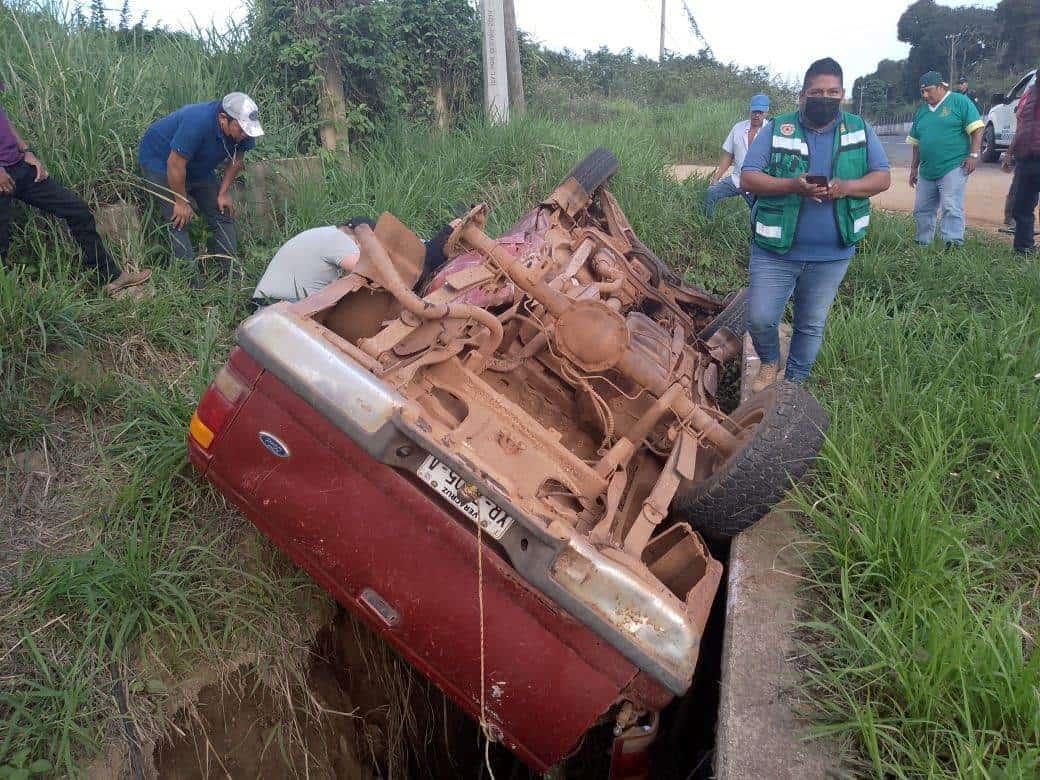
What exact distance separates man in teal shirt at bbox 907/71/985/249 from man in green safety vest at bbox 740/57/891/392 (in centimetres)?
300

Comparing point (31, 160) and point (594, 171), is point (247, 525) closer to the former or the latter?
point (31, 160)

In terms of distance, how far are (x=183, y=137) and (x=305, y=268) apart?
46.4 inches

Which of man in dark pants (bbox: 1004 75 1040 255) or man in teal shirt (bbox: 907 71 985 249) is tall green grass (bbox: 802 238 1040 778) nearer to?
man in teal shirt (bbox: 907 71 985 249)

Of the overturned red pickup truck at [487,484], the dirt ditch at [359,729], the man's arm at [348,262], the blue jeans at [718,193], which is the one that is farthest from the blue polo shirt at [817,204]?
the blue jeans at [718,193]

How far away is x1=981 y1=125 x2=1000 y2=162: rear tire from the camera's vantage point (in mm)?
11453

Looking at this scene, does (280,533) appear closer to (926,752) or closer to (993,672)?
(926,752)

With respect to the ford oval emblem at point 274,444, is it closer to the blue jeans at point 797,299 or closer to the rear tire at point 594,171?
the rear tire at point 594,171

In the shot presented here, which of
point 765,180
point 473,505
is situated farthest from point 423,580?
point 765,180

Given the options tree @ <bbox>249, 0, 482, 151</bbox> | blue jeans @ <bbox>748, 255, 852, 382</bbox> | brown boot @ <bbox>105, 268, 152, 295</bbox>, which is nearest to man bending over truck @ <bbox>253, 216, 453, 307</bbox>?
brown boot @ <bbox>105, 268, 152, 295</bbox>

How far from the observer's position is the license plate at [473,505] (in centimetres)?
188

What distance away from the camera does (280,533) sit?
218 centimetres

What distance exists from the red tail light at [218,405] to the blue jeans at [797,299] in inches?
102

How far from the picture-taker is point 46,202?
3.54 metres

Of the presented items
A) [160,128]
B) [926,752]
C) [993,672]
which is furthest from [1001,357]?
[160,128]
